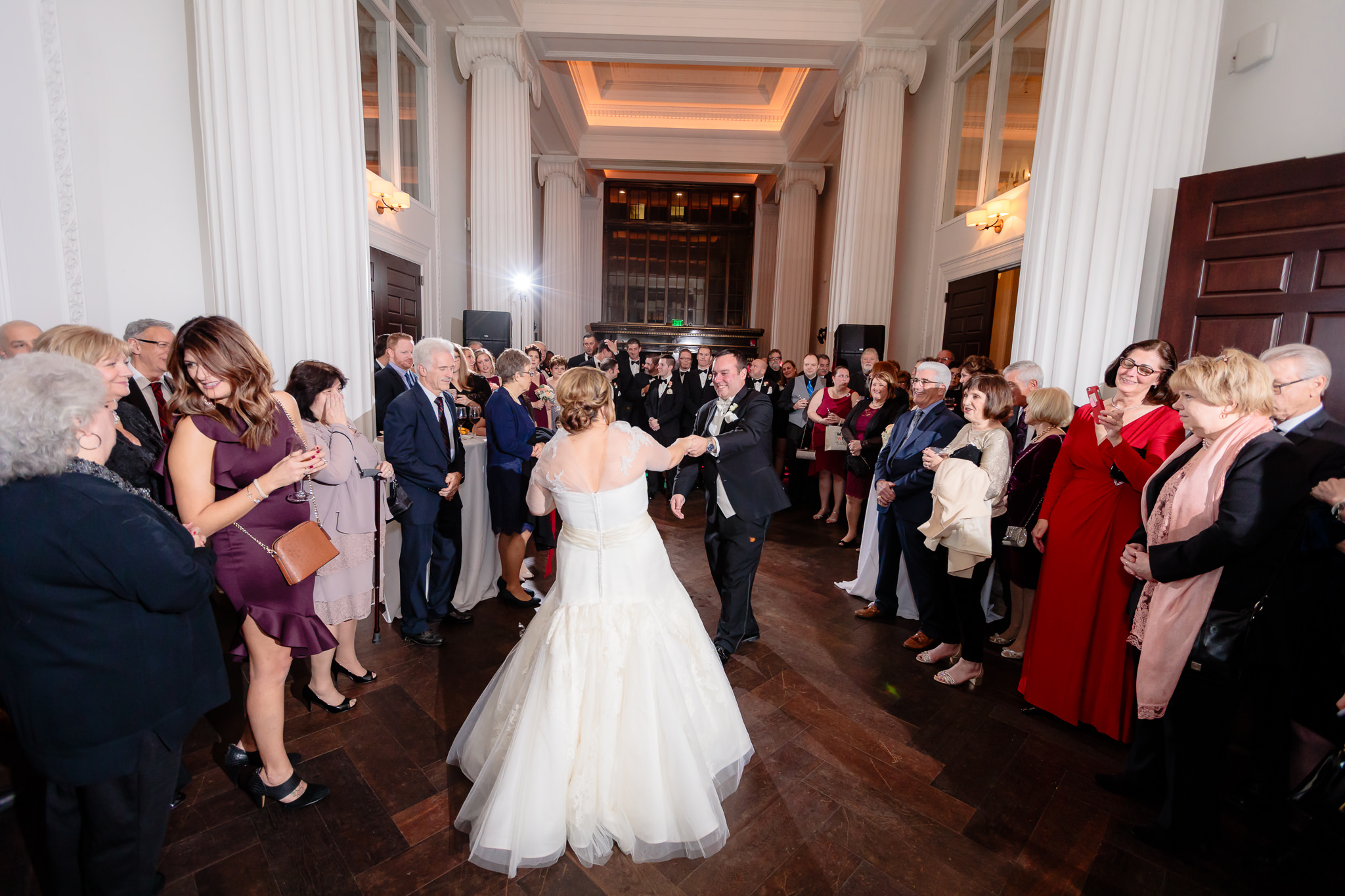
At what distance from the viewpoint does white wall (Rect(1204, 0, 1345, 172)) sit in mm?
3252

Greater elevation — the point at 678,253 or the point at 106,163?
the point at 678,253

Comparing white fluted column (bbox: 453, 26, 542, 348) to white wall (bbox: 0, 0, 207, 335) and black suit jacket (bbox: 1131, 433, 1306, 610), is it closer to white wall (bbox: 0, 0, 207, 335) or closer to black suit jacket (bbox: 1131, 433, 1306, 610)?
white wall (bbox: 0, 0, 207, 335)

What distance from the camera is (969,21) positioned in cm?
693

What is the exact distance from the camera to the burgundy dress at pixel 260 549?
→ 1.80m

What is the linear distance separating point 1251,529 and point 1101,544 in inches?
35.0

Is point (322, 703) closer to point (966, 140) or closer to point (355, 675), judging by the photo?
point (355, 675)

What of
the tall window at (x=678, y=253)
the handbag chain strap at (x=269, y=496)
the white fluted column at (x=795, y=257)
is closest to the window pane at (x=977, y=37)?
the white fluted column at (x=795, y=257)

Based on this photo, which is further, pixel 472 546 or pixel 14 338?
pixel 472 546

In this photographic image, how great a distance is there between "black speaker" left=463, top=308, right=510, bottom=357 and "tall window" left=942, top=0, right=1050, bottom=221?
20.4 feet

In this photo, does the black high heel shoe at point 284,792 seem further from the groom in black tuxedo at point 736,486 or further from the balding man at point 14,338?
the balding man at point 14,338

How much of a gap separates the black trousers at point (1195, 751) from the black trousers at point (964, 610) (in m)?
0.97

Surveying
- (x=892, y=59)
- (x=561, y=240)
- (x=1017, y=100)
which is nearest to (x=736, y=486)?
(x=1017, y=100)

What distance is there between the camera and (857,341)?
7723mm

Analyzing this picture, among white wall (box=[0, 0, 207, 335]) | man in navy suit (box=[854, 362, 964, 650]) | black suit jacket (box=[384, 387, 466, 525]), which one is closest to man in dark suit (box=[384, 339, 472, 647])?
black suit jacket (box=[384, 387, 466, 525])
